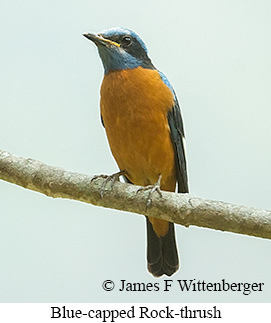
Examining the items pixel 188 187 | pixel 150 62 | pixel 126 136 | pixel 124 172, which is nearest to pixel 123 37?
pixel 150 62

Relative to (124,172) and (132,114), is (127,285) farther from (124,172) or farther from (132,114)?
(132,114)

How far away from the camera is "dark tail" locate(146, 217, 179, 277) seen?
16.0 ft

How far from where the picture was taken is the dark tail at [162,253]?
4863 mm

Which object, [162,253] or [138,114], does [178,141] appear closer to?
[138,114]

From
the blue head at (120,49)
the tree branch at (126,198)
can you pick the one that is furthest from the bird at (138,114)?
the tree branch at (126,198)

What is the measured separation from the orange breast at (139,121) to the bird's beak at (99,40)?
267mm

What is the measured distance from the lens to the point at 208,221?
333 centimetres

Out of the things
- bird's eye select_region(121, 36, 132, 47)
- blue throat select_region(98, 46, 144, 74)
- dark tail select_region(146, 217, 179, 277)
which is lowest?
dark tail select_region(146, 217, 179, 277)

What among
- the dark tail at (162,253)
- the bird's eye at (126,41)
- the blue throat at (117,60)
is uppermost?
the bird's eye at (126,41)

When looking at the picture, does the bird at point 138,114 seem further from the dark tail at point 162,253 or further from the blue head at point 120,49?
the dark tail at point 162,253

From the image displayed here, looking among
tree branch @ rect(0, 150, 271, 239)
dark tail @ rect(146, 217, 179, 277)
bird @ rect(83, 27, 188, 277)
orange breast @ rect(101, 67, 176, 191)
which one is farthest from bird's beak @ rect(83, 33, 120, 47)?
dark tail @ rect(146, 217, 179, 277)

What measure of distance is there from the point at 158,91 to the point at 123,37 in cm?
54

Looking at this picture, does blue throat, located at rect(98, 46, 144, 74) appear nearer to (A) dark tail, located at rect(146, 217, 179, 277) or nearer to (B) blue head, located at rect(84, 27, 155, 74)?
(B) blue head, located at rect(84, 27, 155, 74)

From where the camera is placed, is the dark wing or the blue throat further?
the dark wing
